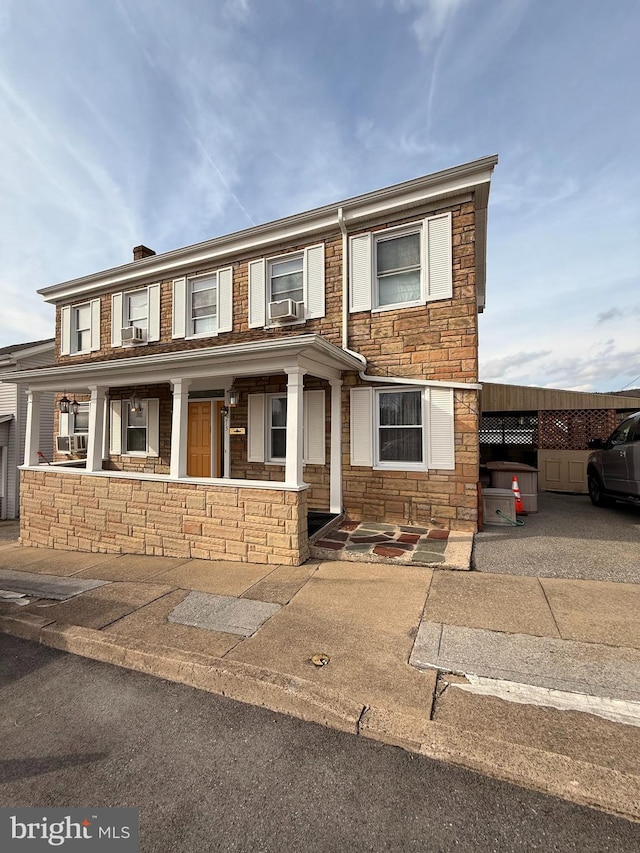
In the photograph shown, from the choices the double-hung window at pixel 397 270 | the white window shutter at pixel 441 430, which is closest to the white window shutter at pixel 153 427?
the double-hung window at pixel 397 270

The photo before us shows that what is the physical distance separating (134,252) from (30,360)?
23.5 ft

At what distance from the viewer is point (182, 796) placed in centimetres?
204

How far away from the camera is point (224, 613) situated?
161 inches

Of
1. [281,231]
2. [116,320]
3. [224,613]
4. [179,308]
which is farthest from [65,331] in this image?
[224,613]

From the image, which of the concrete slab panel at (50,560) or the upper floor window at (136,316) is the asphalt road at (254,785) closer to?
the concrete slab panel at (50,560)

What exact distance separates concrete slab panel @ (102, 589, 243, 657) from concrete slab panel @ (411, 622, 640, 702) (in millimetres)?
1676

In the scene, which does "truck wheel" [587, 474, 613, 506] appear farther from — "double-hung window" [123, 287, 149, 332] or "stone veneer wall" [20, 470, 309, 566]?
"double-hung window" [123, 287, 149, 332]

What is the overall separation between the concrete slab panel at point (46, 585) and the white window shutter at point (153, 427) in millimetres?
4070

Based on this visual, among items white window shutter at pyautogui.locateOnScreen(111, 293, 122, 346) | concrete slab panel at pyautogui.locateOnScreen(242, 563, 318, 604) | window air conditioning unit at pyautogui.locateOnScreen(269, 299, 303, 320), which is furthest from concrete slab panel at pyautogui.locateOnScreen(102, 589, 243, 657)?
white window shutter at pyautogui.locateOnScreen(111, 293, 122, 346)

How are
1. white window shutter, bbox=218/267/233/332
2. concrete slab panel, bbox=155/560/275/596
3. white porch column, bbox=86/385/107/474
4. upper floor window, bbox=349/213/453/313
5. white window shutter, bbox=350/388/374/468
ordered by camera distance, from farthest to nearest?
1. white window shutter, bbox=218/267/233/332
2. white porch column, bbox=86/385/107/474
3. white window shutter, bbox=350/388/374/468
4. upper floor window, bbox=349/213/453/313
5. concrete slab panel, bbox=155/560/275/596

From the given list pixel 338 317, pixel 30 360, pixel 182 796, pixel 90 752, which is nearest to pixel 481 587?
pixel 182 796

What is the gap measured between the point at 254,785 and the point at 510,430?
35.0ft

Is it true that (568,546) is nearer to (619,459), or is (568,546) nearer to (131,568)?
(619,459)

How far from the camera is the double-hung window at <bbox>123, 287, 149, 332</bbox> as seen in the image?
33.6 feet
